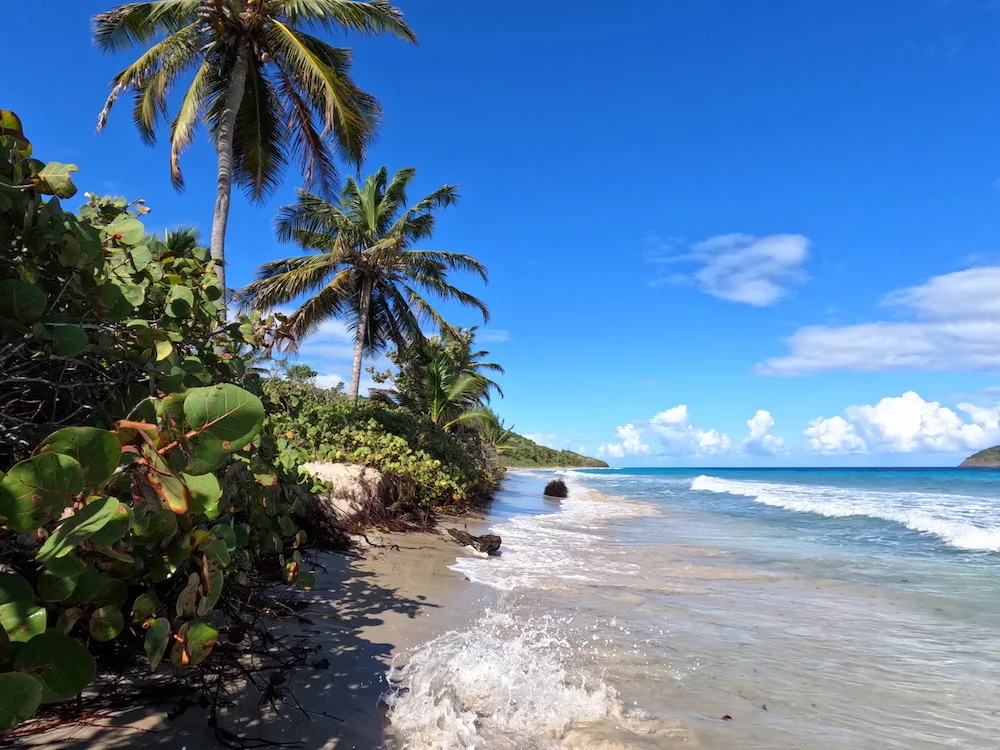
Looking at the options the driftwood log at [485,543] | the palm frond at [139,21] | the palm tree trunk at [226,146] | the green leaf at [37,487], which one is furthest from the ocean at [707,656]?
the palm frond at [139,21]

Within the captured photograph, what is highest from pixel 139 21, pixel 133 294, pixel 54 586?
pixel 139 21

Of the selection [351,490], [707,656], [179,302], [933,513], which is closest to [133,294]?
[179,302]

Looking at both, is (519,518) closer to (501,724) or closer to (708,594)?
(708,594)

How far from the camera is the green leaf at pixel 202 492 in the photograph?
1.29m

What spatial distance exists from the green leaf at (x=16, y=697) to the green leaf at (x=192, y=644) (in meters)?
0.48

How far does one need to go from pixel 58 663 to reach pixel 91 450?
22.3 inches

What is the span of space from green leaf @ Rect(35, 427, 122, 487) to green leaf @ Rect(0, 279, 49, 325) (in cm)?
61

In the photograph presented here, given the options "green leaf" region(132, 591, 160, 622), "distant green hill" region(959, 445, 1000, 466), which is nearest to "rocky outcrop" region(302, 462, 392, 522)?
"green leaf" region(132, 591, 160, 622)

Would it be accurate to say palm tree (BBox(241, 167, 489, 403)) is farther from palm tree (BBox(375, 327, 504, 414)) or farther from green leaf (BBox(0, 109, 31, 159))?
green leaf (BBox(0, 109, 31, 159))

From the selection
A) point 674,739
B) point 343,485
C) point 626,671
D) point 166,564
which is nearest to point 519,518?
point 343,485

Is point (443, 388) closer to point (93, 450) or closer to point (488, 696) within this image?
point (488, 696)

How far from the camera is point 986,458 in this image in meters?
111

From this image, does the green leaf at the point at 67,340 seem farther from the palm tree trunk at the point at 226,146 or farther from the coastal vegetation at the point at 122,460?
the palm tree trunk at the point at 226,146

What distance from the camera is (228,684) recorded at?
2588mm
